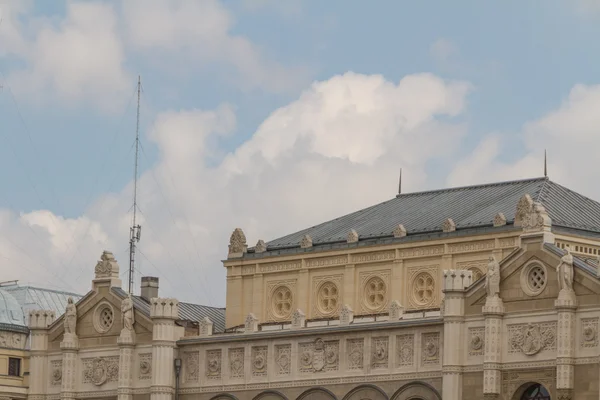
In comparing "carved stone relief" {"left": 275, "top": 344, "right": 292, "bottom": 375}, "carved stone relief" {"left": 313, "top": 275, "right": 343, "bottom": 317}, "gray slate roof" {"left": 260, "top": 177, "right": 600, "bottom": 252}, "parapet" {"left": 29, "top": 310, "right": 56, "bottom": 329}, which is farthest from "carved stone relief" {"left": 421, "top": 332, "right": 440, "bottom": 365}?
"parapet" {"left": 29, "top": 310, "right": 56, "bottom": 329}

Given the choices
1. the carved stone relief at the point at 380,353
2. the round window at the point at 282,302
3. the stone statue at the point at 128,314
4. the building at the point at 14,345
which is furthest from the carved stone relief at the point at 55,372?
the carved stone relief at the point at 380,353

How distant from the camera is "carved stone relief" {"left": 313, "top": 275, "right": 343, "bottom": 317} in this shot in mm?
130625

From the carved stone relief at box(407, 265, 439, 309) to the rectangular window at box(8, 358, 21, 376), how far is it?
24755mm

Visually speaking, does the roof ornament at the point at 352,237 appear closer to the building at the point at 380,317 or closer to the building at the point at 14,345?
the building at the point at 380,317

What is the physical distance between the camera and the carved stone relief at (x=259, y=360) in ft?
376

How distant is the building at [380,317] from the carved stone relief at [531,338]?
0.08 meters

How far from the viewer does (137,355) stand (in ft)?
394

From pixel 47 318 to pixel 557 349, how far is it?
36.9 metres

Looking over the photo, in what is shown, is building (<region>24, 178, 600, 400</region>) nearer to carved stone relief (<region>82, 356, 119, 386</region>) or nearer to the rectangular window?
carved stone relief (<region>82, 356, 119, 386</region>)

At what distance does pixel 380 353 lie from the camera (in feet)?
360

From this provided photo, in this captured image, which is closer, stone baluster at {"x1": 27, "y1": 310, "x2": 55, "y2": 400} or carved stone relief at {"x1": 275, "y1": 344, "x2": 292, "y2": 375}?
carved stone relief at {"x1": 275, "y1": 344, "x2": 292, "y2": 375}

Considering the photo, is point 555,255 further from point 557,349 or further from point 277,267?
point 277,267

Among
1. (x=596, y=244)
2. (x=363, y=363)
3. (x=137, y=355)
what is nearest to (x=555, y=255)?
(x=363, y=363)

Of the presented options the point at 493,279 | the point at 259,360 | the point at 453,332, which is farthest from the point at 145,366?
the point at 493,279
